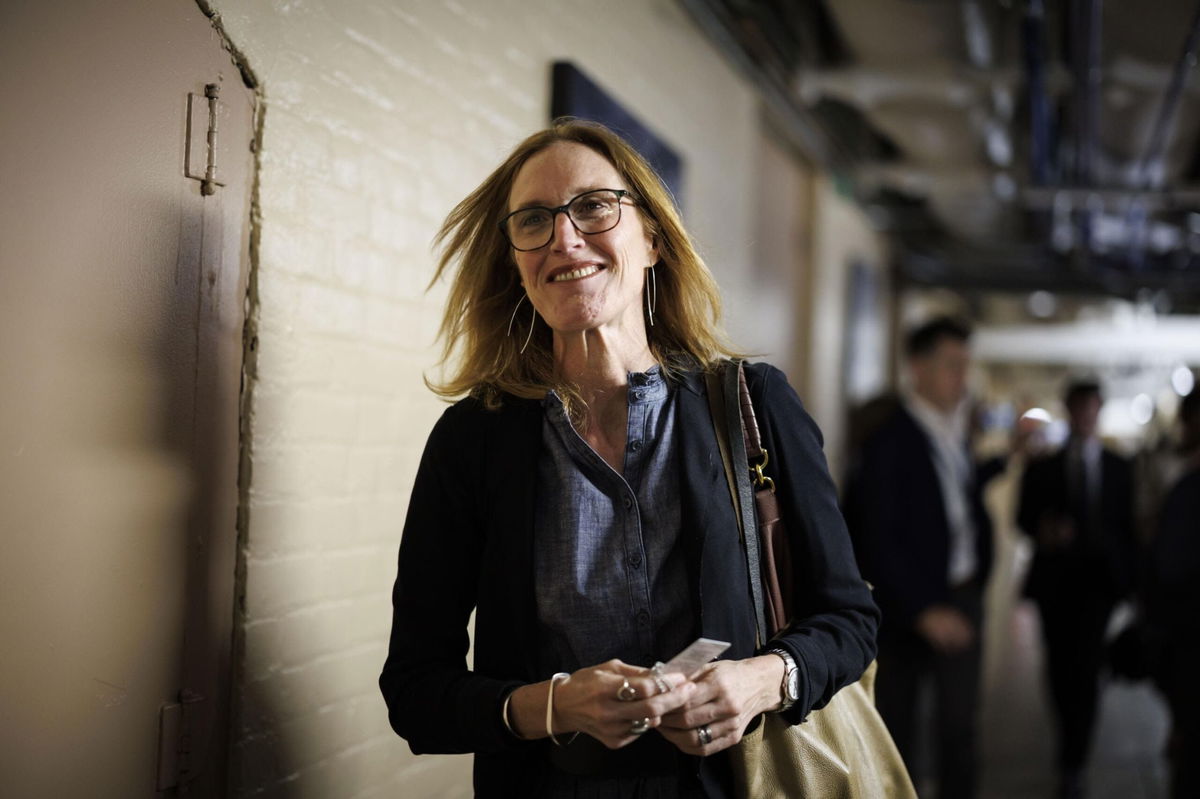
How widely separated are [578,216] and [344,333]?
691 mm

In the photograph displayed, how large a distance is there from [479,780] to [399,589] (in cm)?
30

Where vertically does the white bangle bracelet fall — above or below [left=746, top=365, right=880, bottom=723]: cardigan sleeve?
below

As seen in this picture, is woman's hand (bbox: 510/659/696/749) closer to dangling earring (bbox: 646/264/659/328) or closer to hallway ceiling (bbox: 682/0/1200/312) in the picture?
dangling earring (bbox: 646/264/659/328)

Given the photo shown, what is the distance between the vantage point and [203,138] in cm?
174

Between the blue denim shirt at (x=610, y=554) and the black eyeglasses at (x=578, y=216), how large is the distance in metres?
0.28

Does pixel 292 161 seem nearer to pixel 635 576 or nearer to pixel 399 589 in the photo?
pixel 399 589

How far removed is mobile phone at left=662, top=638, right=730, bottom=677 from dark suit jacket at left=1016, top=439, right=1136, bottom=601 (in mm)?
4221

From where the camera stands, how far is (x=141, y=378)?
164 cm

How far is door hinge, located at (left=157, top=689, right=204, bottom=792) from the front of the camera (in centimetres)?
171

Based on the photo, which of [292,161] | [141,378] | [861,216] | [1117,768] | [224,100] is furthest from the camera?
[861,216]

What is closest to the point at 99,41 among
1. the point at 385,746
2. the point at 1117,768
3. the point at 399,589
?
the point at 399,589

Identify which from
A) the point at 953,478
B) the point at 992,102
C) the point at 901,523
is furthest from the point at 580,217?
the point at 992,102

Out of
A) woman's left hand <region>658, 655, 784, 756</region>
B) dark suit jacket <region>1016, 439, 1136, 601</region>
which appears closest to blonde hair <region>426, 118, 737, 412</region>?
woman's left hand <region>658, 655, 784, 756</region>

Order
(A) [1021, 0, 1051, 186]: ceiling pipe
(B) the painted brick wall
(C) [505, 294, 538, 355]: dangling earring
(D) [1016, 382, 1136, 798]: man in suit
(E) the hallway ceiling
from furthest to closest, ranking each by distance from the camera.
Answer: (D) [1016, 382, 1136, 798]: man in suit < (E) the hallway ceiling < (A) [1021, 0, 1051, 186]: ceiling pipe < (B) the painted brick wall < (C) [505, 294, 538, 355]: dangling earring
